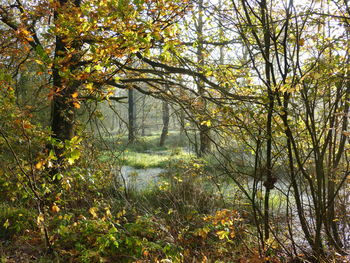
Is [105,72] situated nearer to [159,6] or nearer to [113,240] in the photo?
[159,6]

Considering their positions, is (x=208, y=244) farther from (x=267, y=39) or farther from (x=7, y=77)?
(x=7, y=77)

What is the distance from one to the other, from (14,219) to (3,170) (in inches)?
30.1

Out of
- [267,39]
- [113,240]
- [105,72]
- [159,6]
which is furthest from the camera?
[105,72]

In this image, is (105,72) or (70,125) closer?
(105,72)

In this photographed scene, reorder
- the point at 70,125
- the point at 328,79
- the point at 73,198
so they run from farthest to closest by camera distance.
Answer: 1. the point at 70,125
2. the point at 73,198
3. the point at 328,79

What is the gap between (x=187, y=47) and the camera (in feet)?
15.4

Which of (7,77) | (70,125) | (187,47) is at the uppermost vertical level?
(187,47)

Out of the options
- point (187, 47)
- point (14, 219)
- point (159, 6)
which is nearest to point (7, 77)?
point (159, 6)

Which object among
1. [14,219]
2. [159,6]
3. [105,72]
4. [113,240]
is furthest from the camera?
[14,219]

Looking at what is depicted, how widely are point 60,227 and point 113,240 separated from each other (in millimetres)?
828

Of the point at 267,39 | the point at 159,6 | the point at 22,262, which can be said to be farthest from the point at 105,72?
the point at 22,262

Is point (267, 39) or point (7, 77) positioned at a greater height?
point (267, 39)

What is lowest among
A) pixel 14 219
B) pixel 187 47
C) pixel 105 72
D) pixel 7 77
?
pixel 14 219

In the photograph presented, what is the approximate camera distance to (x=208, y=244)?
422 centimetres
